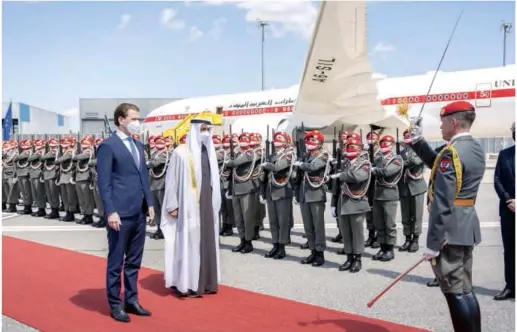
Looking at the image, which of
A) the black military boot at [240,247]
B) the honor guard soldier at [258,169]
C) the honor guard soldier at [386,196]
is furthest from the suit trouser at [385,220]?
the black military boot at [240,247]

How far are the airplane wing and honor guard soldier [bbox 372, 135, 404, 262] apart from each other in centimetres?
636

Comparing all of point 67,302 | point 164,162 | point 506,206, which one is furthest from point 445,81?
point 67,302

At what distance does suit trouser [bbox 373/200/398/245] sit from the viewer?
727 centimetres

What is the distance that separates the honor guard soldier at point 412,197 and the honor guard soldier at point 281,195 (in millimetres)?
1754

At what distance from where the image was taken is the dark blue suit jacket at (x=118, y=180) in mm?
4574

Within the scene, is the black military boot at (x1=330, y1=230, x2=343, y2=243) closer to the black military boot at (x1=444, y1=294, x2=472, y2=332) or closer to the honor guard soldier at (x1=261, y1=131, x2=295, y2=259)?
the honor guard soldier at (x1=261, y1=131, x2=295, y2=259)

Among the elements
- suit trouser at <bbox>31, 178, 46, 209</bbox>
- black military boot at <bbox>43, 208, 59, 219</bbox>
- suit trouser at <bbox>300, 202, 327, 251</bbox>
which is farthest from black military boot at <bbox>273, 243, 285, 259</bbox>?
suit trouser at <bbox>31, 178, 46, 209</bbox>

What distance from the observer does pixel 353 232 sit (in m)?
6.60

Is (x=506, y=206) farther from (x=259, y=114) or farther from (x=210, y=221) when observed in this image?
(x=259, y=114)

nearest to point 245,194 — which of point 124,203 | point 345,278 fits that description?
point 345,278

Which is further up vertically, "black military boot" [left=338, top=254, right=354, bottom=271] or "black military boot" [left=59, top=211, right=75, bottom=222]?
"black military boot" [left=59, top=211, right=75, bottom=222]

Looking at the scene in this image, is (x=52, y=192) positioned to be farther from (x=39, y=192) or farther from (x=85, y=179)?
(x=85, y=179)

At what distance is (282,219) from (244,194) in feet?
2.89

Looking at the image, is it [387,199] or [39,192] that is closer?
[387,199]
